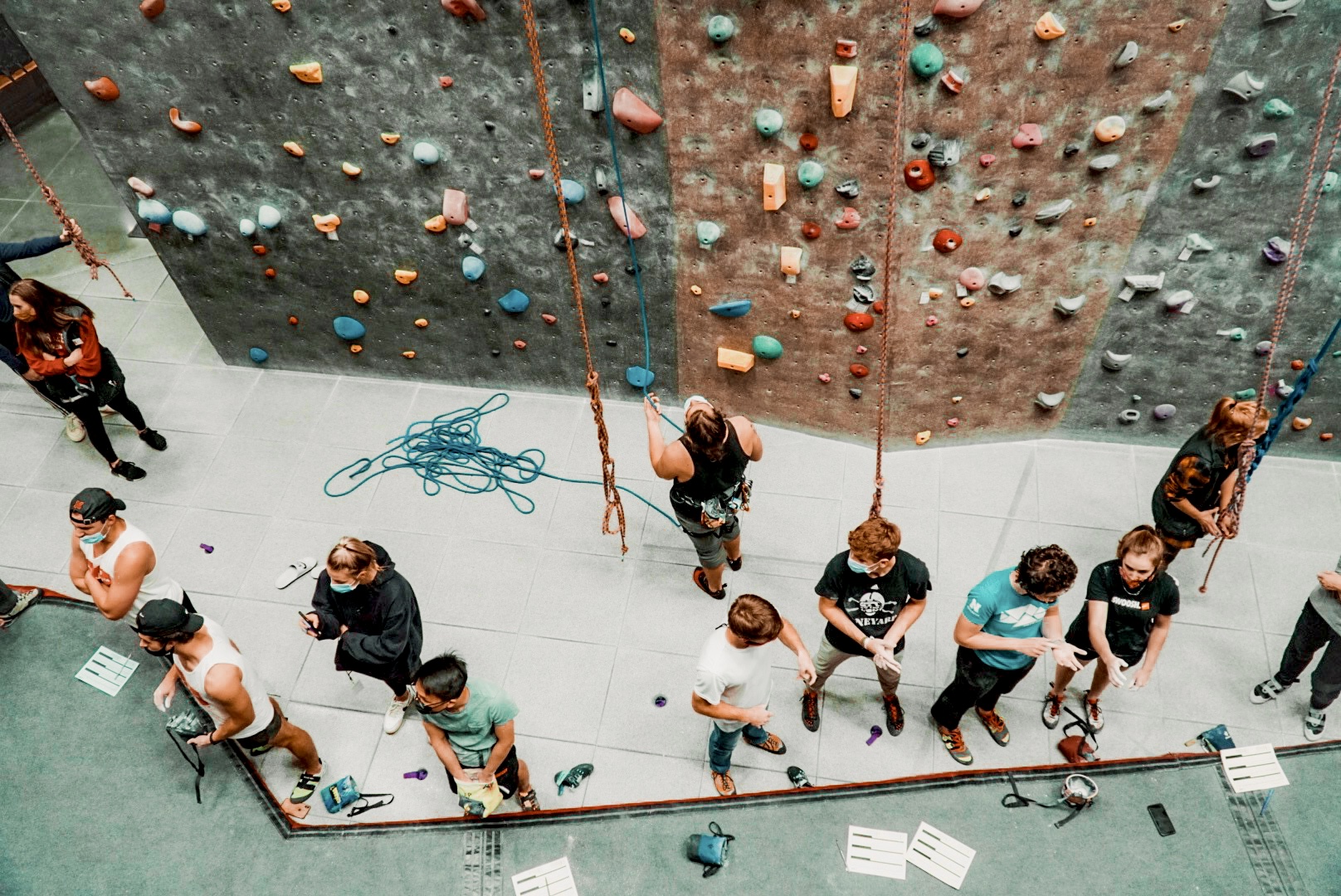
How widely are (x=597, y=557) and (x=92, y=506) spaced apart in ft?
6.84

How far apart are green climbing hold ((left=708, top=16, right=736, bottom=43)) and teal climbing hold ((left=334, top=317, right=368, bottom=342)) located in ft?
8.38

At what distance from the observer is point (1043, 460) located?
486 centimetres

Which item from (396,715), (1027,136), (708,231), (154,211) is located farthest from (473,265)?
(1027,136)

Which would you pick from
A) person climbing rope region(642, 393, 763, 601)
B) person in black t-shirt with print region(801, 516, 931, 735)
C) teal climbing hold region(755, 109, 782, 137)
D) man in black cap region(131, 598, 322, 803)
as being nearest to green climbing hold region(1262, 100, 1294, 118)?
teal climbing hold region(755, 109, 782, 137)

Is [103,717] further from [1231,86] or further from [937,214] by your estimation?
[1231,86]

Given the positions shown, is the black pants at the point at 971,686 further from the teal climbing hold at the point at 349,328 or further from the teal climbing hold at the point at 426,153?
the teal climbing hold at the point at 349,328

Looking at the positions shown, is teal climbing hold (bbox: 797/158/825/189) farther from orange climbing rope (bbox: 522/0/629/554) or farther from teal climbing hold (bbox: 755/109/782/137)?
orange climbing rope (bbox: 522/0/629/554)

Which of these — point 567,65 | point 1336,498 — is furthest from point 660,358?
point 1336,498

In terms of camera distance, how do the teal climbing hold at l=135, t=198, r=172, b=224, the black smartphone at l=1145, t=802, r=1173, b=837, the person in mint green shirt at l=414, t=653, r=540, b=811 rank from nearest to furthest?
the person in mint green shirt at l=414, t=653, r=540, b=811 < the black smartphone at l=1145, t=802, r=1173, b=837 < the teal climbing hold at l=135, t=198, r=172, b=224

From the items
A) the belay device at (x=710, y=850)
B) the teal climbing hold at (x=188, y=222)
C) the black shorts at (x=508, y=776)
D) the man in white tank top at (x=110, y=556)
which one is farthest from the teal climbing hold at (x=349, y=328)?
the belay device at (x=710, y=850)

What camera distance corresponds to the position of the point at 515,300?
4.82 m

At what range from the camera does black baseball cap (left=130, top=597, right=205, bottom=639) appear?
3043 millimetres

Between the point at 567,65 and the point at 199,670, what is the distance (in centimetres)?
260

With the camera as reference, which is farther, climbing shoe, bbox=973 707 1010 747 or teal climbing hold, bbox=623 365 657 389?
teal climbing hold, bbox=623 365 657 389
